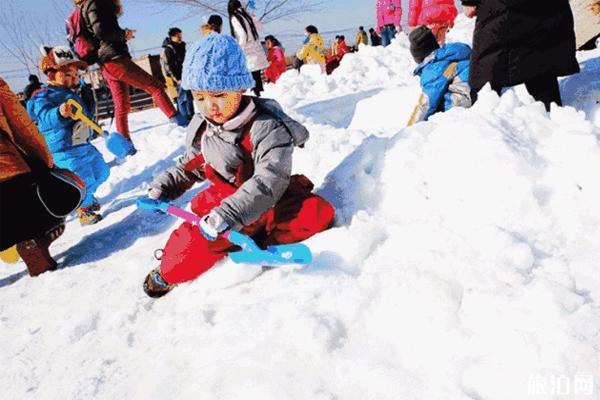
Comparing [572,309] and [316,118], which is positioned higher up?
[572,309]

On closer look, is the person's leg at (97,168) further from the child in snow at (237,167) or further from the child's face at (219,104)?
the child's face at (219,104)

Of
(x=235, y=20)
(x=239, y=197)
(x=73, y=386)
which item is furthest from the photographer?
(x=235, y=20)

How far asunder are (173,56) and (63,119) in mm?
3689

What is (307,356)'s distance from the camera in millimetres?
1232

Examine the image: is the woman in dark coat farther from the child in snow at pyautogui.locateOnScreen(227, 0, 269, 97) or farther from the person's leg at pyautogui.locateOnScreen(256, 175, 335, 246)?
the child in snow at pyautogui.locateOnScreen(227, 0, 269, 97)

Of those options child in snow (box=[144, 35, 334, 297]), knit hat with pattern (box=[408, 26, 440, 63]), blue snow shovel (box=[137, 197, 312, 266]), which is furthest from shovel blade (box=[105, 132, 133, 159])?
knit hat with pattern (box=[408, 26, 440, 63])

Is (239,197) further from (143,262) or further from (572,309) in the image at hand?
(572,309)

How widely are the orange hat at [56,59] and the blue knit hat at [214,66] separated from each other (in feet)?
6.68

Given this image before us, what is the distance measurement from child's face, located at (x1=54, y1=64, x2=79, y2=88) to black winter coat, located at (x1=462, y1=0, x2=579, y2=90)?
305 centimetres

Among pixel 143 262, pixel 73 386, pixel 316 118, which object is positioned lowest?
pixel 316 118

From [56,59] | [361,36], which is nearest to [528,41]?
[56,59]

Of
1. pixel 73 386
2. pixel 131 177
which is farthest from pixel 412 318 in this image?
pixel 131 177

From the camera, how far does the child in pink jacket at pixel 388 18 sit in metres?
10.0

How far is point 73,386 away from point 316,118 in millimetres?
3967
